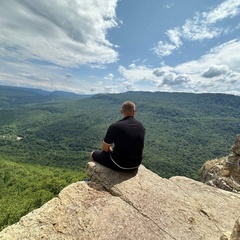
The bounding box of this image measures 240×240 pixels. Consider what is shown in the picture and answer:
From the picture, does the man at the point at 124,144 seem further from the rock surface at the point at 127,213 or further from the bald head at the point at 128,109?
the rock surface at the point at 127,213

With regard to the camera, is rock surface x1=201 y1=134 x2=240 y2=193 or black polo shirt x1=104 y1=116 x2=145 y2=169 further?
rock surface x1=201 y1=134 x2=240 y2=193

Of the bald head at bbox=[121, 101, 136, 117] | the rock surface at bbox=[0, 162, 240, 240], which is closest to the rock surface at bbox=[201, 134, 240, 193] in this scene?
the rock surface at bbox=[0, 162, 240, 240]

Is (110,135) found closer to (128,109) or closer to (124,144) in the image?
(124,144)

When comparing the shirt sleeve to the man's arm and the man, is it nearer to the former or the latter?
the man

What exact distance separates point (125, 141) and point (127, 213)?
9.20 ft

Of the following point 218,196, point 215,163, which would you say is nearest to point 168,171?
point 215,163

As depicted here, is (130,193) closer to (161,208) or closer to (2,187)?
(161,208)

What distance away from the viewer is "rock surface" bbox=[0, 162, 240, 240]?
6.68 metres

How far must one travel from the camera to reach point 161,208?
8.05 meters

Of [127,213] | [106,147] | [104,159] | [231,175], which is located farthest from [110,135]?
[231,175]

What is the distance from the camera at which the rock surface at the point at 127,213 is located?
6676 millimetres

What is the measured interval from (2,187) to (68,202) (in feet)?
279

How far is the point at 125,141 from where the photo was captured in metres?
9.06

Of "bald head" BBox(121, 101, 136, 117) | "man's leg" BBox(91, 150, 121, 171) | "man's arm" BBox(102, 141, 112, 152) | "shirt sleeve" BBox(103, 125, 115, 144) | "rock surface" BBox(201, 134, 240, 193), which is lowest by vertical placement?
"rock surface" BBox(201, 134, 240, 193)
